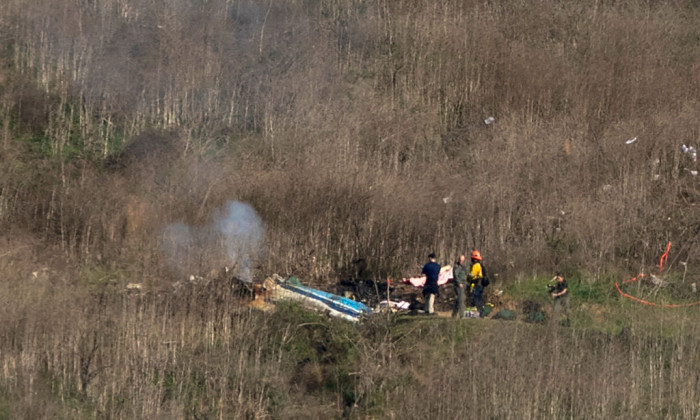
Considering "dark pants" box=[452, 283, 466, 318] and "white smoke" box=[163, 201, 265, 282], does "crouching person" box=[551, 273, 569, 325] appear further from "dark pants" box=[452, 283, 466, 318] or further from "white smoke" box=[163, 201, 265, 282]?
"white smoke" box=[163, 201, 265, 282]

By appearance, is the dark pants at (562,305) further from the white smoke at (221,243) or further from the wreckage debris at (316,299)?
the white smoke at (221,243)

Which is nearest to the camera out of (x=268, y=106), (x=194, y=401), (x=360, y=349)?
(x=194, y=401)

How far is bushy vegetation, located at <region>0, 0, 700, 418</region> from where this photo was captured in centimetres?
1550

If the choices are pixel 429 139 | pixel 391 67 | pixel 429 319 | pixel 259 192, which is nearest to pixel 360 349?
pixel 429 319

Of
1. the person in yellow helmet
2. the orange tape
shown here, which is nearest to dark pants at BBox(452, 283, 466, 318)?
the person in yellow helmet

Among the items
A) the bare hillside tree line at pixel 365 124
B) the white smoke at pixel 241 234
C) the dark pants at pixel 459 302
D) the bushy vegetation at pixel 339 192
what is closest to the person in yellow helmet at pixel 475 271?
the dark pants at pixel 459 302

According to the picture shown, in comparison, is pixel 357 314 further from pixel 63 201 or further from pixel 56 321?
pixel 63 201

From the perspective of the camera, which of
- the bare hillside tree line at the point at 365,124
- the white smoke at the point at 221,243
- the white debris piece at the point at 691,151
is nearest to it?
the white smoke at the point at 221,243

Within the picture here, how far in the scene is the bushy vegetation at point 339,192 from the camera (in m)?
15.5

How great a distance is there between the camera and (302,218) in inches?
825

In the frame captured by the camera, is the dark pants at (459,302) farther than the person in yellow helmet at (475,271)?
No

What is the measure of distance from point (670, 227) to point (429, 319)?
6138mm

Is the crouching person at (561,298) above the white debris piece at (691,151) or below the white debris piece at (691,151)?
below

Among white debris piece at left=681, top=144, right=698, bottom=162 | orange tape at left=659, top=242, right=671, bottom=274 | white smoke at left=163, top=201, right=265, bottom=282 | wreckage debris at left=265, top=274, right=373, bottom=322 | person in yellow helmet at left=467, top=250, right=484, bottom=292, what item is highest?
white debris piece at left=681, top=144, right=698, bottom=162
